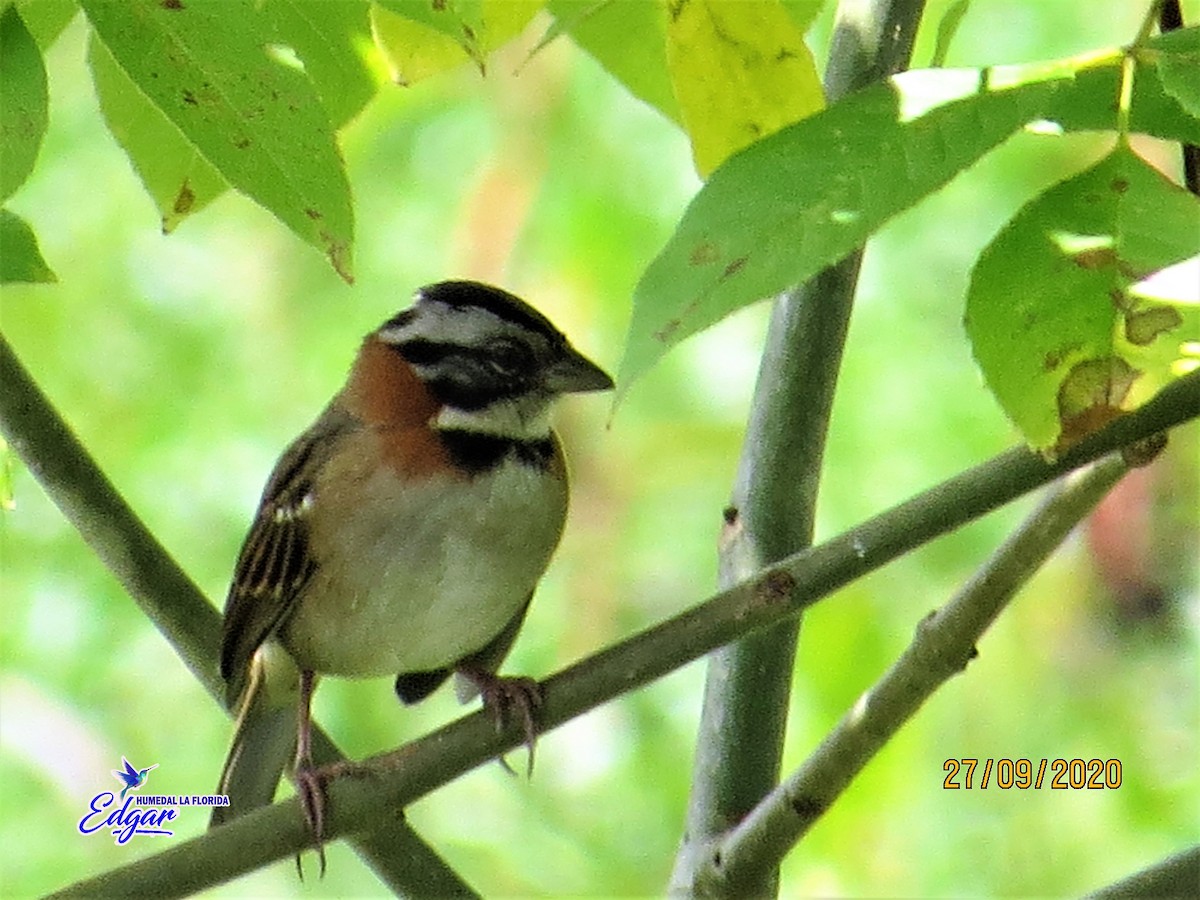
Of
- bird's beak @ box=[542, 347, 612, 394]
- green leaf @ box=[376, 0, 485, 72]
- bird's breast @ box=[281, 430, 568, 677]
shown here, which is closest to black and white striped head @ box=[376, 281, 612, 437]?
bird's beak @ box=[542, 347, 612, 394]

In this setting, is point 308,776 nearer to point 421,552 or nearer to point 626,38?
point 421,552

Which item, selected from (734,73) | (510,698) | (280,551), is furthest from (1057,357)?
(280,551)

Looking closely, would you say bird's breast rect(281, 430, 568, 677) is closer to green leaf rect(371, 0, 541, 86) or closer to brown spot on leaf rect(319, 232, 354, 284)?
green leaf rect(371, 0, 541, 86)

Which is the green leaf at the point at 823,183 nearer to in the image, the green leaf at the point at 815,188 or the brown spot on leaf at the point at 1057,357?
the green leaf at the point at 815,188

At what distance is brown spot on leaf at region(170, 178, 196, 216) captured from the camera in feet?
5.43

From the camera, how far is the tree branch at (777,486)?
1.89 m

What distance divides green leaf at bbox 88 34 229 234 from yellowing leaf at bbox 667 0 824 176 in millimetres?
477

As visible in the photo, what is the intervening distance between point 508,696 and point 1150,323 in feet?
A: 4.28

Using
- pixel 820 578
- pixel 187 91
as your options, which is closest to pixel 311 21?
pixel 187 91

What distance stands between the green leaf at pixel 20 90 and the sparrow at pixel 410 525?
117cm

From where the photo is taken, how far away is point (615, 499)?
447 centimetres

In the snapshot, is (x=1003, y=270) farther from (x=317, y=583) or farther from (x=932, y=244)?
(x=932, y=244)

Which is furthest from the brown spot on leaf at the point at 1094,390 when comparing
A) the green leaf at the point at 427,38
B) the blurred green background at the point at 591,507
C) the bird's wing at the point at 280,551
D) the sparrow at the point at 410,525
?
the blurred green background at the point at 591,507

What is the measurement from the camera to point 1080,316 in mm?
1063
